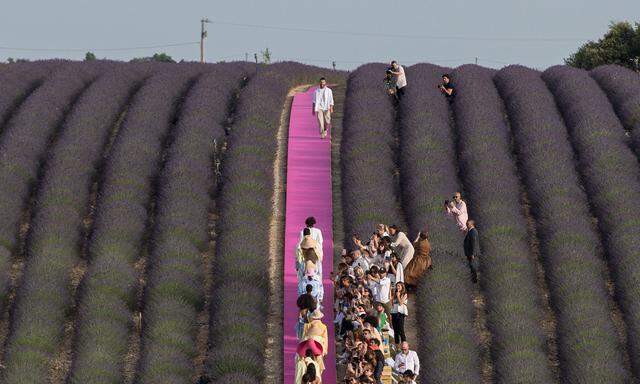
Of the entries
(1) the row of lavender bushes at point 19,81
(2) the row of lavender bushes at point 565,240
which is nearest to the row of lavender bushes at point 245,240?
(2) the row of lavender bushes at point 565,240

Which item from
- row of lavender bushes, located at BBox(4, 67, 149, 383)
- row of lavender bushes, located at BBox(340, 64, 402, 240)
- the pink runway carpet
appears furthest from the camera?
row of lavender bushes, located at BBox(340, 64, 402, 240)

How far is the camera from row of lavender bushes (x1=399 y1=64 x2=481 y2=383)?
894 inches

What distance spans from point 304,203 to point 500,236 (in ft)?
14.4

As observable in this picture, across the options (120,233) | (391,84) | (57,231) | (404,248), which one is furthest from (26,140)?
(404,248)

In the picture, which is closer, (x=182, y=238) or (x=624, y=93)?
(x=182, y=238)

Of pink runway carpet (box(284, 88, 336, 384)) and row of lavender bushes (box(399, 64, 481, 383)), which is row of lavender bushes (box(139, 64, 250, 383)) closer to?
pink runway carpet (box(284, 88, 336, 384))

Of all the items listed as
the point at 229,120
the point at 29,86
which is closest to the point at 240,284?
the point at 229,120

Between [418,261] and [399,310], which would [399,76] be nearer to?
[418,261]

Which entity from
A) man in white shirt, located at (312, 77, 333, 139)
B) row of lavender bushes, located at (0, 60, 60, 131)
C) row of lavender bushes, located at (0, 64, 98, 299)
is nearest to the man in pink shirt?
man in white shirt, located at (312, 77, 333, 139)

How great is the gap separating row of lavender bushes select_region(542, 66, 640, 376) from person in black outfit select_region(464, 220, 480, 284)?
239cm

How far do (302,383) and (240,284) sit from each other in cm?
557

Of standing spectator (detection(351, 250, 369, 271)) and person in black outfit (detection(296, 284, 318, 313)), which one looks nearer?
person in black outfit (detection(296, 284, 318, 313))

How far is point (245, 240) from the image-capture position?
27.1 meters

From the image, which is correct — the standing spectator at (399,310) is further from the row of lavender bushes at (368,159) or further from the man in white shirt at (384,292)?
the row of lavender bushes at (368,159)
